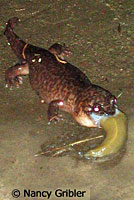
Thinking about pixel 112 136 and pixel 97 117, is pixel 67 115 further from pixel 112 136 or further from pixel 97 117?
pixel 112 136

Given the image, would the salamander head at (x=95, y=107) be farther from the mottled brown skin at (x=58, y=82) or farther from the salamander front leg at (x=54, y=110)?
the salamander front leg at (x=54, y=110)

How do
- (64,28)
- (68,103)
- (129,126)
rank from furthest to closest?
(64,28) < (68,103) < (129,126)

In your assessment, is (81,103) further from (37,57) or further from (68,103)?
(37,57)

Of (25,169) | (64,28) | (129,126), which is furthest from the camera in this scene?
(64,28)

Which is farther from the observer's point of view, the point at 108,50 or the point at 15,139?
the point at 108,50

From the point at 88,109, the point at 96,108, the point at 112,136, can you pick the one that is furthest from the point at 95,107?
the point at 112,136

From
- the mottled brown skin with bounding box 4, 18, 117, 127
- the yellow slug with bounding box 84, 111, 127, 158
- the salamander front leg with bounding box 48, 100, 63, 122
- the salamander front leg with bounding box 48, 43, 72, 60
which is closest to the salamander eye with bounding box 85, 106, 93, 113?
the mottled brown skin with bounding box 4, 18, 117, 127

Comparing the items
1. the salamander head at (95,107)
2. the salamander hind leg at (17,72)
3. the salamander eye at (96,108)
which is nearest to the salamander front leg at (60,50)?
the salamander hind leg at (17,72)

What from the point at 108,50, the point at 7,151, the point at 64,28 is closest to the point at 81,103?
the point at 7,151
